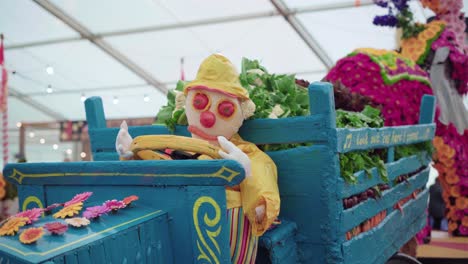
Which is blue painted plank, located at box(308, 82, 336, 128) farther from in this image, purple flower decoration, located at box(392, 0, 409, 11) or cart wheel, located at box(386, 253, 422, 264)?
purple flower decoration, located at box(392, 0, 409, 11)

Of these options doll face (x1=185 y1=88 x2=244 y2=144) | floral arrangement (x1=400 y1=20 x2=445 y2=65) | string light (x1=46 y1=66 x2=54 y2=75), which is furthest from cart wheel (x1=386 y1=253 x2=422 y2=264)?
string light (x1=46 y1=66 x2=54 y2=75)

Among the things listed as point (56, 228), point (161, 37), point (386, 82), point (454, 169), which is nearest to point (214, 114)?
point (56, 228)

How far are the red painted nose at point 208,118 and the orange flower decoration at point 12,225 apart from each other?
74cm

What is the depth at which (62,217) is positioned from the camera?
122 centimetres

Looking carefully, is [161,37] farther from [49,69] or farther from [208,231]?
[208,231]

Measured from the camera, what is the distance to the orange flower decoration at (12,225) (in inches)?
44.4

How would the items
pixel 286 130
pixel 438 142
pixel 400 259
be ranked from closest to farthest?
pixel 286 130, pixel 400 259, pixel 438 142

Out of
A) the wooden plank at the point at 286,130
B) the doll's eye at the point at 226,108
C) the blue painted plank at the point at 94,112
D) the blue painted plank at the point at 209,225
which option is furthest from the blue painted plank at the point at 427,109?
the blue painted plank at the point at 209,225

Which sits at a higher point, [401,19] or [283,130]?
[401,19]

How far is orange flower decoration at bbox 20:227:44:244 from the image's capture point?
1.05m

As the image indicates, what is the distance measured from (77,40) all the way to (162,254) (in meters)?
7.59

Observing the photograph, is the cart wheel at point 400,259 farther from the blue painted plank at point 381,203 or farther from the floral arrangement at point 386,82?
the floral arrangement at point 386,82

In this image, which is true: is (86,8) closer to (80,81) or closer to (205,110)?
(80,81)

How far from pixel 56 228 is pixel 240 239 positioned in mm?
555
